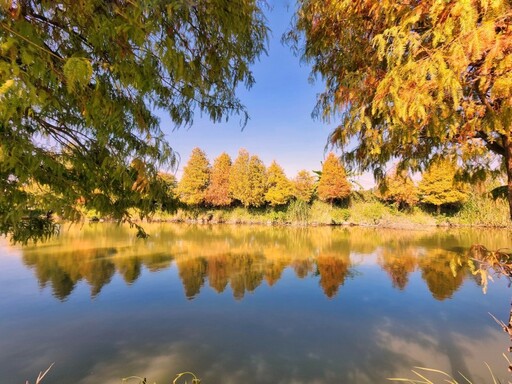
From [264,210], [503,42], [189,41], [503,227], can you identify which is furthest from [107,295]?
[503,227]

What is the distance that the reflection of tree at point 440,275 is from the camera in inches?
314

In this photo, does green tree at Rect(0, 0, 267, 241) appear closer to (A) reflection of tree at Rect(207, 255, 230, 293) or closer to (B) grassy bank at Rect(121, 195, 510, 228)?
(A) reflection of tree at Rect(207, 255, 230, 293)

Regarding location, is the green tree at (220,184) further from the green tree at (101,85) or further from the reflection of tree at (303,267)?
the green tree at (101,85)

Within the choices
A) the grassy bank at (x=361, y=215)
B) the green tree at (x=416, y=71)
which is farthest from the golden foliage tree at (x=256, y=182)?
the green tree at (x=416, y=71)

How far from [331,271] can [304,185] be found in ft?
59.9

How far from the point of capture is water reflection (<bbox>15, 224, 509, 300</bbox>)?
8.68 m

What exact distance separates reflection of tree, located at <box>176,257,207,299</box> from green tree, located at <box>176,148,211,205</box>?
17262 millimetres

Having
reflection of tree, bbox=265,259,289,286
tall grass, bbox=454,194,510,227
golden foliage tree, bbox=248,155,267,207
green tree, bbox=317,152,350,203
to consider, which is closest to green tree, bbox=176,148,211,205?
golden foliage tree, bbox=248,155,267,207

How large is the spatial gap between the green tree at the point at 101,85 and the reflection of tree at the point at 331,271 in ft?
20.9

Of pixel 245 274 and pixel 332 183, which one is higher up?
pixel 332 183

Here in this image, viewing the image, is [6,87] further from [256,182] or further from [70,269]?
[256,182]

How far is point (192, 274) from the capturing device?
9.57m

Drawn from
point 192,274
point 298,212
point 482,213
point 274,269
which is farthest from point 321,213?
point 192,274

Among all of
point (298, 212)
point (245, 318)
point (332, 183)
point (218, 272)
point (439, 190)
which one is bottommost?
point (245, 318)
